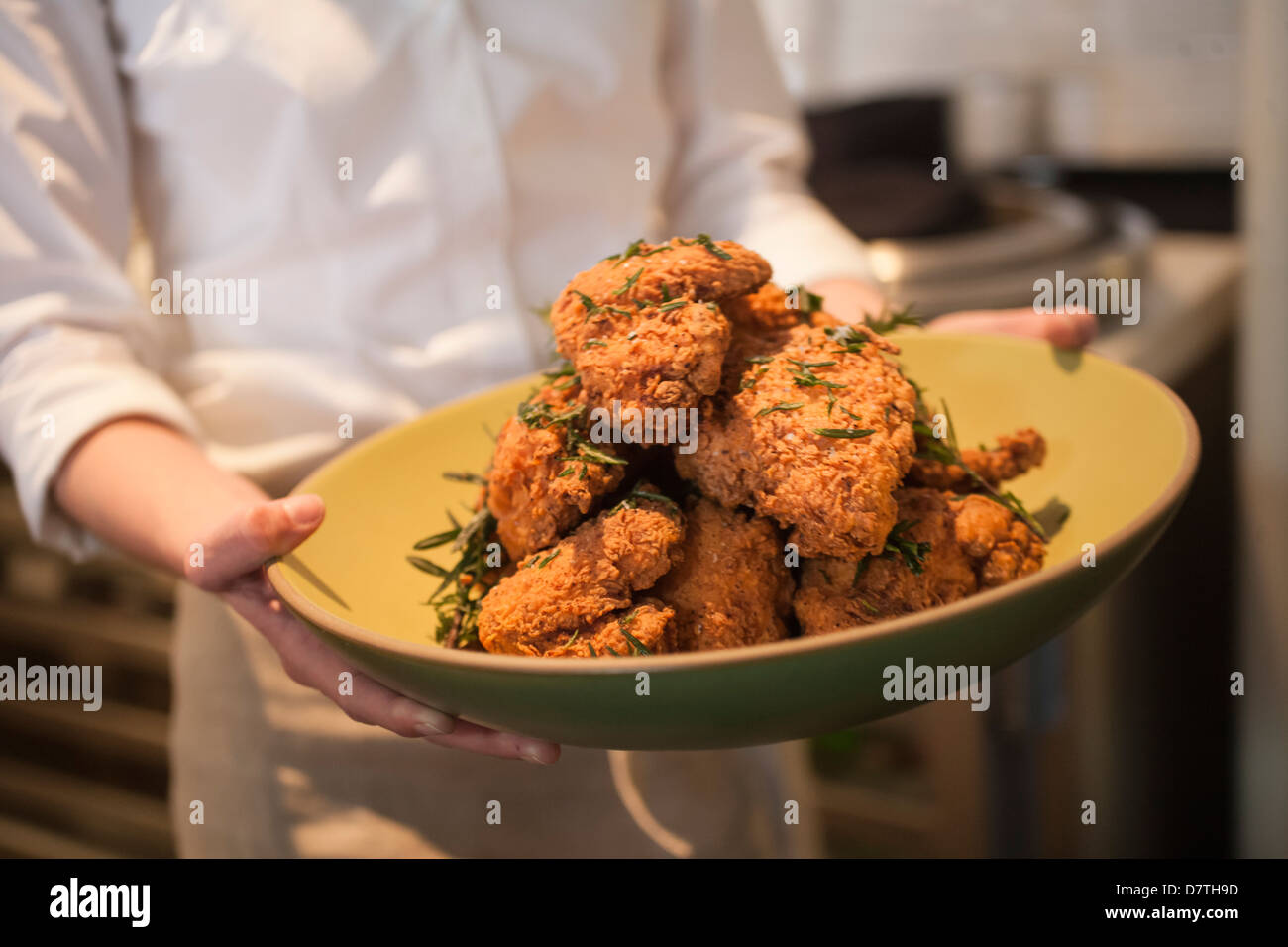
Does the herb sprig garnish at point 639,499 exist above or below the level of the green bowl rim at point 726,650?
above

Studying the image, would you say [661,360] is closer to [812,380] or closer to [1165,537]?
[812,380]

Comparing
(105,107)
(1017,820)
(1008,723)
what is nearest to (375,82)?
(105,107)

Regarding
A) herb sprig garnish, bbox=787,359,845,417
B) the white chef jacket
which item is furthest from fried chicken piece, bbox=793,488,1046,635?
the white chef jacket

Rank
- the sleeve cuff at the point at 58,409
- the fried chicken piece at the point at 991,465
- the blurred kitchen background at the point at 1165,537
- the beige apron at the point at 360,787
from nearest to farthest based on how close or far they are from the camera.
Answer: the fried chicken piece at the point at 991,465
the sleeve cuff at the point at 58,409
the beige apron at the point at 360,787
the blurred kitchen background at the point at 1165,537

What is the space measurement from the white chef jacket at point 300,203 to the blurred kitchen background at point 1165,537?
0.56 m

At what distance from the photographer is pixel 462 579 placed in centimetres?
73

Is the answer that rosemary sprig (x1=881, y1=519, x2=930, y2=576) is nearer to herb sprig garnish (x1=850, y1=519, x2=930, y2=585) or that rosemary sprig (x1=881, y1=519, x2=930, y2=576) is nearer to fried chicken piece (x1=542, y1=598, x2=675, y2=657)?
herb sprig garnish (x1=850, y1=519, x2=930, y2=585)

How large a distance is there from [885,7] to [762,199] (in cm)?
147

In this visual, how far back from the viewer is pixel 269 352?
98 centimetres

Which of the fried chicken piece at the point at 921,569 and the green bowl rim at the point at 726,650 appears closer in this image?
the green bowl rim at the point at 726,650

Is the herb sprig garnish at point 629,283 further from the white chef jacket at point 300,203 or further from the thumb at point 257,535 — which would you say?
the white chef jacket at point 300,203

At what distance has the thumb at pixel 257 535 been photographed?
25.8 inches

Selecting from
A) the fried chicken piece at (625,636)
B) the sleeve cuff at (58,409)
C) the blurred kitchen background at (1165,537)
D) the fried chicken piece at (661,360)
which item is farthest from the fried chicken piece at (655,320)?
the blurred kitchen background at (1165,537)
